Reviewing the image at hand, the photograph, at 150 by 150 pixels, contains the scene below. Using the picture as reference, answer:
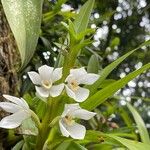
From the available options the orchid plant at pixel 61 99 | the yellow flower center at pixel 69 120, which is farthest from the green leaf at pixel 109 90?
the yellow flower center at pixel 69 120

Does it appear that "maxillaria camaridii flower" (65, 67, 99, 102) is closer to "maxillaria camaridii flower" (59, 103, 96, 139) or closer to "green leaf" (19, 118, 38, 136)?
"maxillaria camaridii flower" (59, 103, 96, 139)

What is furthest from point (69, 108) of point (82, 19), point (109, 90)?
point (82, 19)

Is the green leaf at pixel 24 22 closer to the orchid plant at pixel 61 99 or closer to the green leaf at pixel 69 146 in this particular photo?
the orchid plant at pixel 61 99

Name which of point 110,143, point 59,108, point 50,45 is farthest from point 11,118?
point 50,45

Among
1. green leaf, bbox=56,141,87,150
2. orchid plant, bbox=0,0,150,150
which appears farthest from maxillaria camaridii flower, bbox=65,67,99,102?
green leaf, bbox=56,141,87,150

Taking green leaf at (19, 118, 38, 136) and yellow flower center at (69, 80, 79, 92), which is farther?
green leaf at (19, 118, 38, 136)

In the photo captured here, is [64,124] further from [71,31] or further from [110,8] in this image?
[110,8]
